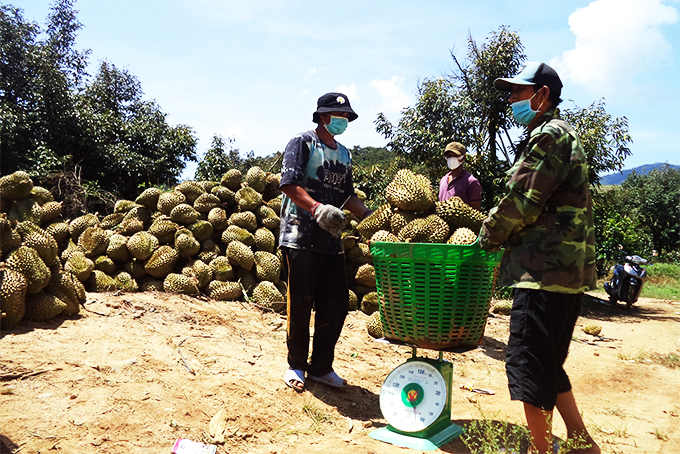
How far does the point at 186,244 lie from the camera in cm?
639

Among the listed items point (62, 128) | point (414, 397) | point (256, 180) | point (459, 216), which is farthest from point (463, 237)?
point (62, 128)

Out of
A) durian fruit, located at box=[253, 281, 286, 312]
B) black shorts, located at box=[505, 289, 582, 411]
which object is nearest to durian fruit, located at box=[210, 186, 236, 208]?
durian fruit, located at box=[253, 281, 286, 312]

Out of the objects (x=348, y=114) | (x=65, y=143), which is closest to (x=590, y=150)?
(x=348, y=114)

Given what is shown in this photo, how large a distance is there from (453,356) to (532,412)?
10.4 ft

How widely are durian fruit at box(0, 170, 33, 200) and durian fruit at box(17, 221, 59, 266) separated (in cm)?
120

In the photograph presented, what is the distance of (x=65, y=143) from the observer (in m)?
15.8

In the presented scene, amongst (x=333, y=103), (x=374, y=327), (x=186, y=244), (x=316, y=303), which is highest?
(x=333, y=103)

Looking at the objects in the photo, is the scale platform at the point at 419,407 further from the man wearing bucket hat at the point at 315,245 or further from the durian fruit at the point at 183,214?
the durian fruit at the point at 183,214

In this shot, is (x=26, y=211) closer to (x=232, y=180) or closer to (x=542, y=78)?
(x=232, y=180)

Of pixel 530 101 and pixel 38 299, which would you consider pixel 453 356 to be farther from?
pixel 38 299

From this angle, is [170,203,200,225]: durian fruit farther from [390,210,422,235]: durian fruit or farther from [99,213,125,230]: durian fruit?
[390,210,422,235]: durian fruit

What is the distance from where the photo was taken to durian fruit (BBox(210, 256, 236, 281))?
21.4ft

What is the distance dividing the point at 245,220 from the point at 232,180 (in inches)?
29.9

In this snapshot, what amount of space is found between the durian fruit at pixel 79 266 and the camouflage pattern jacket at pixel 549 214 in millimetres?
4897
